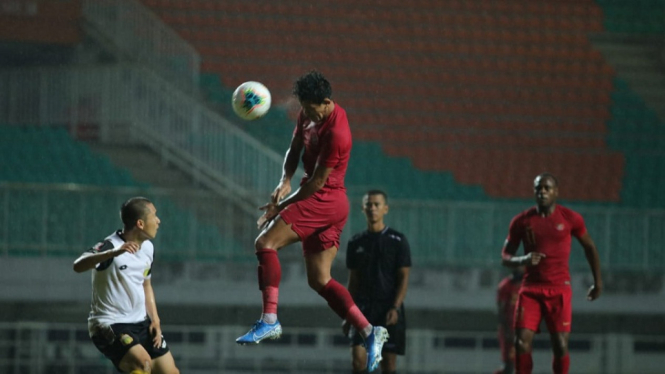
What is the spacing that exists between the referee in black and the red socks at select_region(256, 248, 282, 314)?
199cm

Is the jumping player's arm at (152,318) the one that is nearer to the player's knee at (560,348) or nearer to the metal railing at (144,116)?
the player's knee at (560,348)

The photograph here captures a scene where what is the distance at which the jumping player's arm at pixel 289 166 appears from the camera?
5.25 metres

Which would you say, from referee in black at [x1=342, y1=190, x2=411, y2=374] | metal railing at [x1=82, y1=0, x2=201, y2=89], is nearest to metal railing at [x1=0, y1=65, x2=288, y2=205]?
metal railing at [x1=82, y1=0, x2=201, y2=89]

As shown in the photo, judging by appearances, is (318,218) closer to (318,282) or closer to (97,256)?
(318,282)

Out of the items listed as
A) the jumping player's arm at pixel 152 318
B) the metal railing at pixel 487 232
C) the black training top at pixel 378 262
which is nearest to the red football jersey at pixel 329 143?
the jumping player's arm at pixel 152 318

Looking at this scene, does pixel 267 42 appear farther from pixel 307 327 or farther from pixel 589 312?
pixel 589 312

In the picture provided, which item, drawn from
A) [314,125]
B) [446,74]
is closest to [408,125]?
[446,74]

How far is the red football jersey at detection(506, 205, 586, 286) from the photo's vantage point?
712 cm

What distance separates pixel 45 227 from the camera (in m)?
10.5

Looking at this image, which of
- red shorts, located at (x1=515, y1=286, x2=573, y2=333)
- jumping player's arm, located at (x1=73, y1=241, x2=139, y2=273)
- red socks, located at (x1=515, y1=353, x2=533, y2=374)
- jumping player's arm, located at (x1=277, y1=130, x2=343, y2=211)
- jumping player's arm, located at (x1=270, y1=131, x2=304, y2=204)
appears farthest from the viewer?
red shorts, located at (x1=515, y1=286, x2=573, y2=333)

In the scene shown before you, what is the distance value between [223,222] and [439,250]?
246 centimetres

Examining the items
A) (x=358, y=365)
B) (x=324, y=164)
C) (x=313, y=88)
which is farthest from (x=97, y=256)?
(x=358, y=365)

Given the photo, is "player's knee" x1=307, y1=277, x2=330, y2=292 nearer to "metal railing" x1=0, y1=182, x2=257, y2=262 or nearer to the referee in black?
the referee in black

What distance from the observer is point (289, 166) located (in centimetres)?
546
